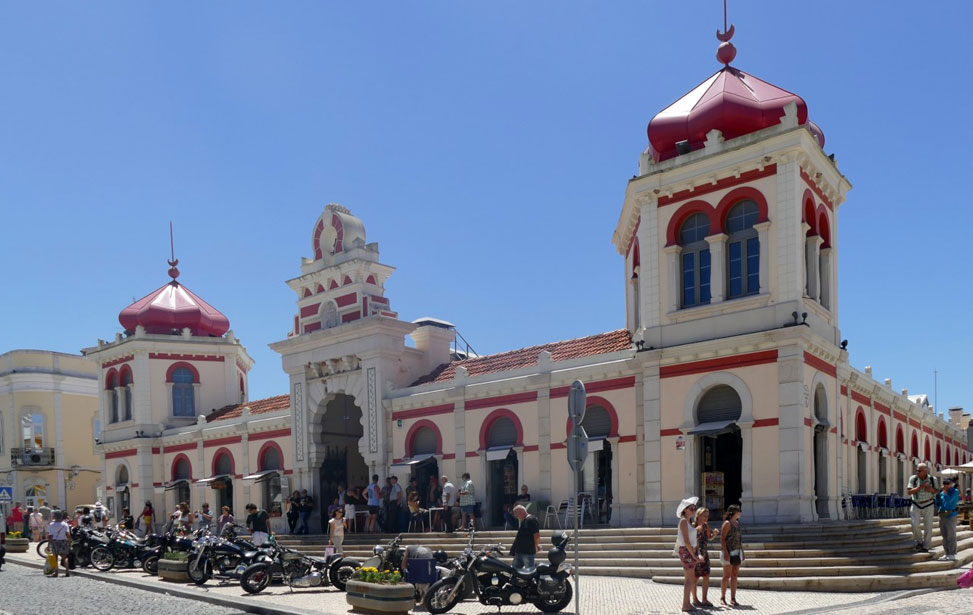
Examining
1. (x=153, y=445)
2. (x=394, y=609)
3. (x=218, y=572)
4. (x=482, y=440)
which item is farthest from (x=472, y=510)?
(x=153, y=445)

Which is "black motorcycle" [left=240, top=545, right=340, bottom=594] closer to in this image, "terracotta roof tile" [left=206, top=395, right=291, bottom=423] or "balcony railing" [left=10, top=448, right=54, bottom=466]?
"terracotta roof tile" [left=206, top=395, right=291, bottom=423]

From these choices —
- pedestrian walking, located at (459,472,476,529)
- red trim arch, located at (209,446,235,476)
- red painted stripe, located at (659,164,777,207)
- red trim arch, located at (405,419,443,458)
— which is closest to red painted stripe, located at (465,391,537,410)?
red trim arch, located at (405,419,443,458)

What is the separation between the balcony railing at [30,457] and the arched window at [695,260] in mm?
35307

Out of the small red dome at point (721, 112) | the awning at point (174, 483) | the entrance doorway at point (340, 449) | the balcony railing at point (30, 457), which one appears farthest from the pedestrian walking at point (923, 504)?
the balcony railing at point (30, 457)

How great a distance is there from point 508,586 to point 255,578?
5.92 m

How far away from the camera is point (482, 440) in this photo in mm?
24250

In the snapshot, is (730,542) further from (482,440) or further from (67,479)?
(67,479)

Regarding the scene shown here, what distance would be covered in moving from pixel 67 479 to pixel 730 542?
131 ft

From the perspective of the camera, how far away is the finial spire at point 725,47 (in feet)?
72.0

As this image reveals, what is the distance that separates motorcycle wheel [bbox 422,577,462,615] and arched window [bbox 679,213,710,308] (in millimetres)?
9860

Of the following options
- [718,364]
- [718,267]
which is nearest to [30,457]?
[718,364]

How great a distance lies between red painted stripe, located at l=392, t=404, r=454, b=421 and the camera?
82.7 ft

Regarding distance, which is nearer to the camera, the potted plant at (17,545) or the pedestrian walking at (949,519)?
the pedestrian walking at (949,519)

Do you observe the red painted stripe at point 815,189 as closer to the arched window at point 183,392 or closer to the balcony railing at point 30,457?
the arched window at point 183,392
